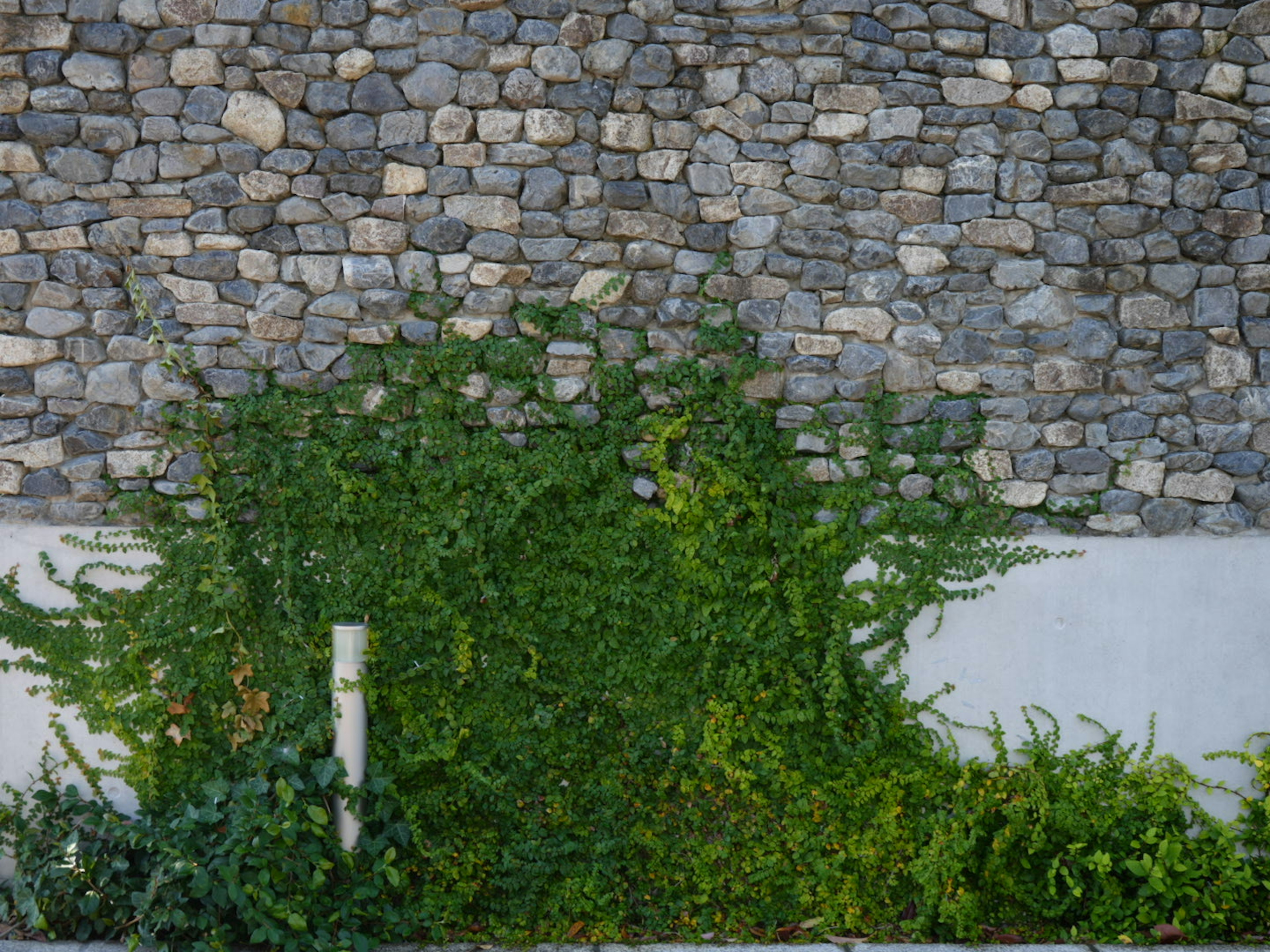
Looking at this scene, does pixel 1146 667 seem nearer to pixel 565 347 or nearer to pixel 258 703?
pixel 565 347

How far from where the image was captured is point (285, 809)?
3.42 metres

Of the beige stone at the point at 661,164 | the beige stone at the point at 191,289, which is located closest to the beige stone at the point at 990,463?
the beige stone at the point at 661,164

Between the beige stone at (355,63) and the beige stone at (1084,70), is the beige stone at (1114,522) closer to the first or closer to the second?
the beige stone at (1084,70)

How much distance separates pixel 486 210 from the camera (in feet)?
12.3

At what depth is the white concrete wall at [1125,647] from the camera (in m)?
3.84

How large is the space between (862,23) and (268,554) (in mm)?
3167

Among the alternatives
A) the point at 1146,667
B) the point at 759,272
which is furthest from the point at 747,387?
the point at 1146,667

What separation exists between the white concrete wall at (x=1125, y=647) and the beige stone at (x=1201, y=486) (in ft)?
0.58

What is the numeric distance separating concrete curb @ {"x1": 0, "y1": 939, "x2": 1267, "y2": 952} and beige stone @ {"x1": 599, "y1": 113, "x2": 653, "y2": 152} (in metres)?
3.09

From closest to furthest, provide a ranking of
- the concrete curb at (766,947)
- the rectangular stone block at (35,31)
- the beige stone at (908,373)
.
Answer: the concrete curb at (766,947) → the rectangular stone block at (35,31) → the beige stone at (908,373)

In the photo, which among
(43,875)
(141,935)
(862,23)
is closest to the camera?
(141,935)

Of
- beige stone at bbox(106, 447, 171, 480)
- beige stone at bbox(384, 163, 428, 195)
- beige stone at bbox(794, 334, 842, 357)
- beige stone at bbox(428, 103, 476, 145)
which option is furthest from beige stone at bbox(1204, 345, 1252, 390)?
beige stone at bbox(106, 447, 171, 480)

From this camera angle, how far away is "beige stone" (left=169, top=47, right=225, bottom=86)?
3.71m

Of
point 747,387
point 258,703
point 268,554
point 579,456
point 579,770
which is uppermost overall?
point 747,387
